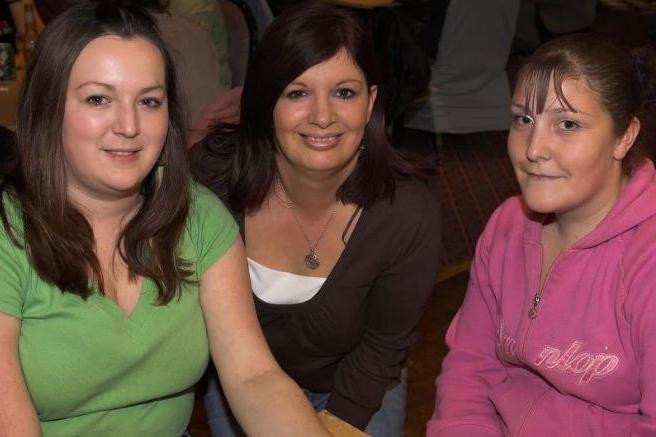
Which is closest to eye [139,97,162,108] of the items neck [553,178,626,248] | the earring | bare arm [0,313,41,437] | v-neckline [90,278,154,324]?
the earring

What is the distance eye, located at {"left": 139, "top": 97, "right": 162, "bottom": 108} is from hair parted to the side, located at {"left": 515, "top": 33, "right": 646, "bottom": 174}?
2.02 feet

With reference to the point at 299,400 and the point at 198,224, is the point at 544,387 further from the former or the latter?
the point at 198,224

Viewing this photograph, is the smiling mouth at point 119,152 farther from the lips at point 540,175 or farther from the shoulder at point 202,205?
the lips at point 540,175

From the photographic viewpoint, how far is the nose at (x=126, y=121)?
139 centimetres

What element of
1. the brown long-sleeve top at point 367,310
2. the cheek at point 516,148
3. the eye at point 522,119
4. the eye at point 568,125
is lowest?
the brown long-sleeve top at point 367,310

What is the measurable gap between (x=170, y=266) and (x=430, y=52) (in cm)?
259

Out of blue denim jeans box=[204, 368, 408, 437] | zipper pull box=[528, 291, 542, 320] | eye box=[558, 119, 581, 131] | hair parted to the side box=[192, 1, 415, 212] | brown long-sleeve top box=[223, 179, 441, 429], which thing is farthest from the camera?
blue denim jeans box=[204, 368, 408, 437]

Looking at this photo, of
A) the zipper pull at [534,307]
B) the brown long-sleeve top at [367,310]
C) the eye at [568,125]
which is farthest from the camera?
the brown long-sleeve top at [367,310]

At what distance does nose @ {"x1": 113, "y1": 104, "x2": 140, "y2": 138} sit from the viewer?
1.39 meters

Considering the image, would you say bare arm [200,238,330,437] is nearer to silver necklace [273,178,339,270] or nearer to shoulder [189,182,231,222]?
shoulder [189,182,231,222]

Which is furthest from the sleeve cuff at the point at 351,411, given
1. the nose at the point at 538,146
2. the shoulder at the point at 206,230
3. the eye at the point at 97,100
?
the eye at the point at 97,100

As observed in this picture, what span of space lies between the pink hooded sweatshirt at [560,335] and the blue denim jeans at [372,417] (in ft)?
1.10

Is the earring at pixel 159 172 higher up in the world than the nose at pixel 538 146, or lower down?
lower down

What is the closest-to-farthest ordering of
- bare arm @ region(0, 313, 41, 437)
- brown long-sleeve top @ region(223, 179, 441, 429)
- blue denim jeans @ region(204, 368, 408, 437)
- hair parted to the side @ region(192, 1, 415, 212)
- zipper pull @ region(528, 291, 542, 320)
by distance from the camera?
bare arm @ region(0, 313, 41, 437) < zipper pull @ region(528, 291, 542, 320) < hair parted to the side @ region(192, 1, 415, 212) < brown long-sleeve top @ region(223, 179, 441, 429) < blue denim jeans @ region(204, 368, 408, 437)
